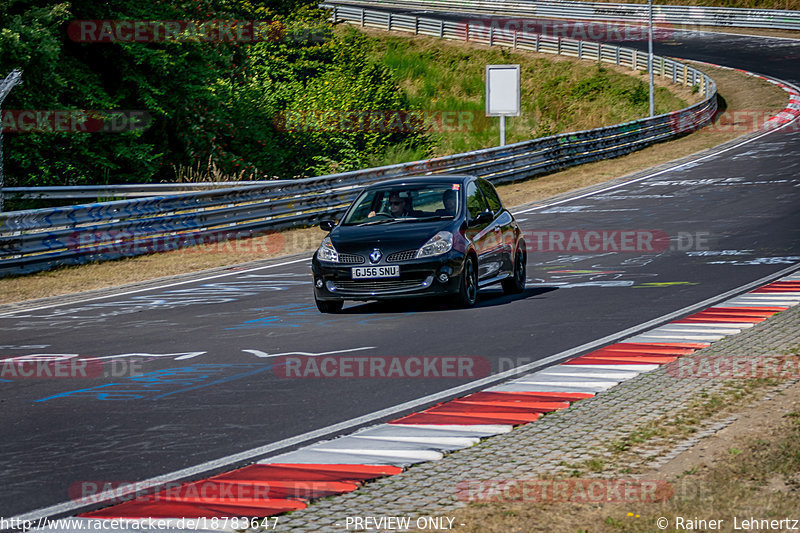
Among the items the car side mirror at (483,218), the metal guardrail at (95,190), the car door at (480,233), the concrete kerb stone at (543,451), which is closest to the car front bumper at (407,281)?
the car door at (480,233)

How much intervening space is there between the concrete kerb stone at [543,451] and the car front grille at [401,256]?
464cm

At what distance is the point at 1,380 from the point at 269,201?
14061 mm

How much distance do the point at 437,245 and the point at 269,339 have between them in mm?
2675

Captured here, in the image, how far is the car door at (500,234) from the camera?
48.2ft

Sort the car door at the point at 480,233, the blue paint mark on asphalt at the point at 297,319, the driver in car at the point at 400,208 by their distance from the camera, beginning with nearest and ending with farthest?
the blue paint mark on asphalt at the point at 297,319 → the car door at the point at 480,233 → the driver in car at the point at 400,208

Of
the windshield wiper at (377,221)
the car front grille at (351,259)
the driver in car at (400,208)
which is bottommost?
the car front grille at (351,259)

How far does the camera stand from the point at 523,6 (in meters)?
81.8

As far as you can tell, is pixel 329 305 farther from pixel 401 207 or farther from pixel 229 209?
pixel 229 209

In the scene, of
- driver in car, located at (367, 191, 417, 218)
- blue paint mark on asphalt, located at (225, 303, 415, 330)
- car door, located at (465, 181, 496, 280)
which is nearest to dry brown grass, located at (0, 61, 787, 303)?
blue paint mark on asphalt, located at (225, 303, 415, 330)

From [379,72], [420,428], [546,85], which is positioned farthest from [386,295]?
[546,85]

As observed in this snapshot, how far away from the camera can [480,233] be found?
47.0 feet

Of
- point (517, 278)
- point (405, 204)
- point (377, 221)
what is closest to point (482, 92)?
point (517, 278)

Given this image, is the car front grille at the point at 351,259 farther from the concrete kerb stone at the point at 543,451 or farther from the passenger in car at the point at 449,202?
the concrete kerb stone at the point at 543,451

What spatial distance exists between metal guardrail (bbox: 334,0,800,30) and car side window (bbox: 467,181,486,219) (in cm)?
5893
